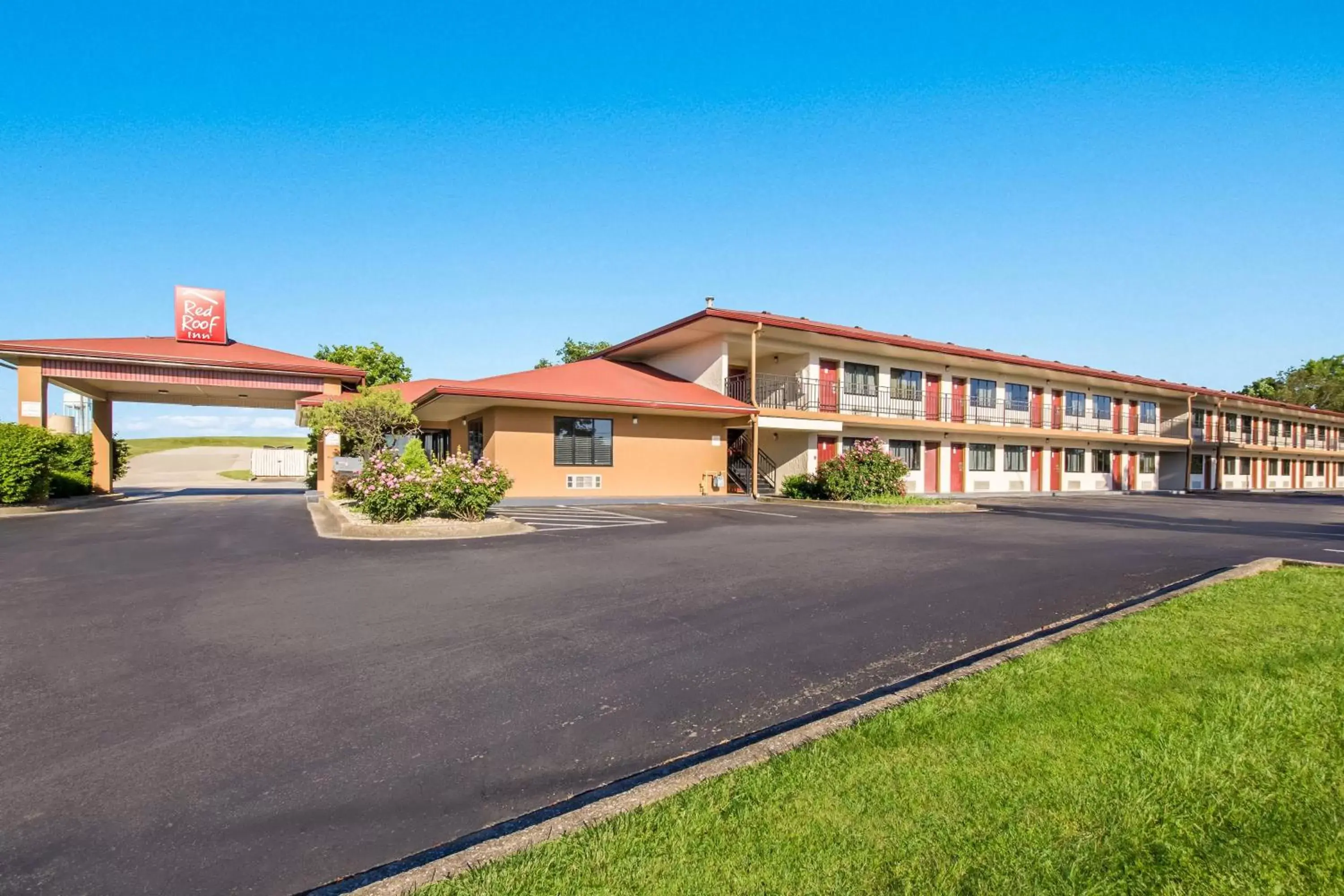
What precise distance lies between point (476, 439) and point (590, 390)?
17.6 ft

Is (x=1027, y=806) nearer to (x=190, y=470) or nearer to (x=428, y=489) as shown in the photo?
(x=428, y=489)

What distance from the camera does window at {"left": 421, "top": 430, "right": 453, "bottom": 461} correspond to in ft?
97.9

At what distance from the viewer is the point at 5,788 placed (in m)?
3.08

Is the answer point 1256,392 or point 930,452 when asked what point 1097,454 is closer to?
point 930,452

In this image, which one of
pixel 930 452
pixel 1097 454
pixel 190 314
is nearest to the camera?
pixel 190 314

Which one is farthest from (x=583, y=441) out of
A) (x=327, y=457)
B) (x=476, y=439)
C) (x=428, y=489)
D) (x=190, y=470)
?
(x=190, y=470)

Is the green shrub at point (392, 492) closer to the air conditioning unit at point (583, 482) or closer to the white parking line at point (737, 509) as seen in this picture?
the air conditioning unit at point (583, 482)

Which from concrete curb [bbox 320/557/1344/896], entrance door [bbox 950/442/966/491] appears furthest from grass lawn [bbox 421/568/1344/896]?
entrance door [bbox 950/442/966/491]

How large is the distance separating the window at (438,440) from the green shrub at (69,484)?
452 inches

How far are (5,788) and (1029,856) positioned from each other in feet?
14.5

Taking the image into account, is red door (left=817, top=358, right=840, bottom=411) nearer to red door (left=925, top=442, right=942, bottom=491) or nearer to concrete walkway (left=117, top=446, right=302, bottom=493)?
red door (left=925, top=442, right=942, bottom=491)

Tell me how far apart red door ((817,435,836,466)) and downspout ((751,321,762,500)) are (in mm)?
2628

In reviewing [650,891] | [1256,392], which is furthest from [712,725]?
[1256,392]

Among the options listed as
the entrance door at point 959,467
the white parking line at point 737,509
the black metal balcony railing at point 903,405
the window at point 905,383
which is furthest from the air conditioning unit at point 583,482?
the entrance door at point 959,467
